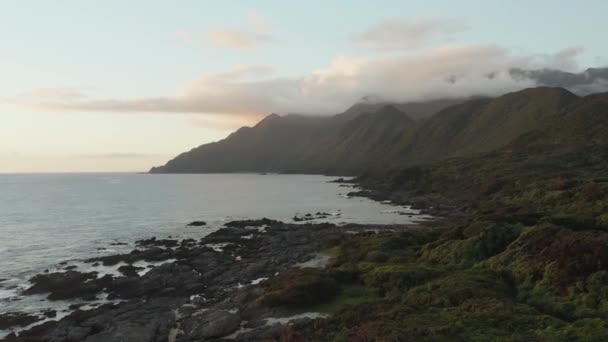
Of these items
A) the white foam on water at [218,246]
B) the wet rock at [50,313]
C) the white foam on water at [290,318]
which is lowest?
the white foam on water at [218,246]

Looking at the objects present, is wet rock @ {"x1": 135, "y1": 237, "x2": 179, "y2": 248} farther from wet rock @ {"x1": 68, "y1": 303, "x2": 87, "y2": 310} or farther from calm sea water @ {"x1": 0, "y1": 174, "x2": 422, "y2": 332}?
wet rock @ {"x1": 68, "y1": 303, "x2": 87, "y2": 310}

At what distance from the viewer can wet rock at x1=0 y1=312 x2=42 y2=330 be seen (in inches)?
1746

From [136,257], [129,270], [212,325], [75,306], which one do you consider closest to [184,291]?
[75,306]

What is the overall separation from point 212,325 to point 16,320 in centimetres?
2235

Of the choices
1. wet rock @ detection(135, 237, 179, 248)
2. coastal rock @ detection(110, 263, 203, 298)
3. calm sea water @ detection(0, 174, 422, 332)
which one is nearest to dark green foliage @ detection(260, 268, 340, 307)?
coastal rock @ detection(110, 263, 203, 298)

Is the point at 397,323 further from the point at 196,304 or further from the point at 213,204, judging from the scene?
the point at 213,204

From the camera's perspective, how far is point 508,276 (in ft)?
129

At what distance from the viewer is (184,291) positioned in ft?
172

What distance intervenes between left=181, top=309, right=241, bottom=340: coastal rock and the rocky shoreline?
0.08 m

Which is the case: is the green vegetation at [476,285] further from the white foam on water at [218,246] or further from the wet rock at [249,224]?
the wet rock at [249,224]

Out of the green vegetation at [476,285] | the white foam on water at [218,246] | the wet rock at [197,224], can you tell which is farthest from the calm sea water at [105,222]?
the green vegetation at [476,285]

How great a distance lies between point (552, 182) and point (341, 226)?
53869 mm

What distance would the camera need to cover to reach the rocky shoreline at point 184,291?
3738 centimetres

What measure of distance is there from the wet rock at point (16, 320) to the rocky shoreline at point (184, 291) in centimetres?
9
